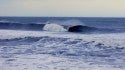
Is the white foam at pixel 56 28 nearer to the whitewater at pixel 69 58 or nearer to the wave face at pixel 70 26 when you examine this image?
the wave face at pixel 70 26

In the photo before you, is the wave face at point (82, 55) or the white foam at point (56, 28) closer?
the wave face at point (82, 55)

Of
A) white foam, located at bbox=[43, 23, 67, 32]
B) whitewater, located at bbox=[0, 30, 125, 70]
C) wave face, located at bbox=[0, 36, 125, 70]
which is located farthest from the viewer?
white foam, located at bbox=[43, 23, 67, 32]

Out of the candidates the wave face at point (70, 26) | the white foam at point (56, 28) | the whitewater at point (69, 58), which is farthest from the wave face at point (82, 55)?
the white foam at point (56, 28)

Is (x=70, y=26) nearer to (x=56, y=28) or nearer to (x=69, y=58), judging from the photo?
(x=56, y=28)

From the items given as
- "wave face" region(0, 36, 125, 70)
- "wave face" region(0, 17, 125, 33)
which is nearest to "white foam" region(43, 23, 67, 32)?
"wave face" region(0, 17, 125, 33)

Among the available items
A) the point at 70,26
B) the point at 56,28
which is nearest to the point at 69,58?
the point at 70,26

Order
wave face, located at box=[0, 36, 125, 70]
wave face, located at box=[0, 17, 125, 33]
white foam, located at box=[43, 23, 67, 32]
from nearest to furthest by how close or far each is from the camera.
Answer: wave face, located at box=[0, 36, 125, 70] → wave face, located at box=[0, 17, 125, 33] → white foam, located at box=[43, 23, 67, 32]

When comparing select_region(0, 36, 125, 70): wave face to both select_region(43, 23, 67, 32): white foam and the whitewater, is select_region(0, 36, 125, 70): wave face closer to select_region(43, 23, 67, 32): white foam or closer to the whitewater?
the whitewater

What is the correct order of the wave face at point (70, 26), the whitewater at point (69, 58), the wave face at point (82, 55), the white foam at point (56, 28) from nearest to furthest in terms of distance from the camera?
the whitewater at point (69, 58) < the wave face at point (82, 55) < the wave face at point (70, 26) < the white foam at point (56, 28)

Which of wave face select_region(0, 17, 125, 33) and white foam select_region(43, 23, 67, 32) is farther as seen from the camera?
white foam select_region(43, 23, 67, 32)

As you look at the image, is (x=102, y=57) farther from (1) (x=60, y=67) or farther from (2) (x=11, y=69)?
(2) (x=11, y=69)

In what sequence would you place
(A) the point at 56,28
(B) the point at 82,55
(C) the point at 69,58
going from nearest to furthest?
1. (C) the point at 69,58
2. (B) the point at 82,55
3. (A) the point at 56,28

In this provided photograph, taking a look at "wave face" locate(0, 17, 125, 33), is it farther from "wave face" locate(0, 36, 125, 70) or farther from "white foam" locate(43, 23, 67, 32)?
"wave face" locate(0, 36, 125, 70)

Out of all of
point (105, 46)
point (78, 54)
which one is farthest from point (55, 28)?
point (78, 54)
